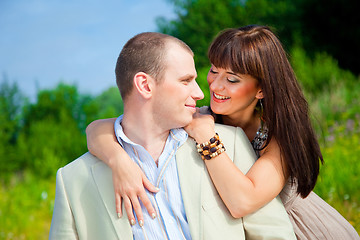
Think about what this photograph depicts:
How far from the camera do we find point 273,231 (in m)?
2.50

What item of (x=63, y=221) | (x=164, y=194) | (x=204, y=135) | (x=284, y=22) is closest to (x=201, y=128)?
(x=204, y=135)

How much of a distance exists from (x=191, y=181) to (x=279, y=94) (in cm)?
93

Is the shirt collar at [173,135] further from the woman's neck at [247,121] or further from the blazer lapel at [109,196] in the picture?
the woman's neck at [247,121]

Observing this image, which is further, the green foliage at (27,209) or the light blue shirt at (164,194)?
Result: the green foliage at (27,209)

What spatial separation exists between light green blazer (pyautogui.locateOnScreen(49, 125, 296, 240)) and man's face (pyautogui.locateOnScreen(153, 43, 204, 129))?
21 cm

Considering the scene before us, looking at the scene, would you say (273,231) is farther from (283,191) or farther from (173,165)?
(173,165)

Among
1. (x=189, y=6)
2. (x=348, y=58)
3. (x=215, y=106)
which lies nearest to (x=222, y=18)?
(x=189, y=6)

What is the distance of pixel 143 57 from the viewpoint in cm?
266

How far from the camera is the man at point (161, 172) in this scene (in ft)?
8.17


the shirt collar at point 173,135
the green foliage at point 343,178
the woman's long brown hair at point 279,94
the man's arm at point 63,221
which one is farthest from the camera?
the green foliage at point 343,178

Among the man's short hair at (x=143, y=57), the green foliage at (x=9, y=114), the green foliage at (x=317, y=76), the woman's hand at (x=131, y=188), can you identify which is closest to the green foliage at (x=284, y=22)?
the green foliage at (x=317, y=76)

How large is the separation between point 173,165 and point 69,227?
0.78m

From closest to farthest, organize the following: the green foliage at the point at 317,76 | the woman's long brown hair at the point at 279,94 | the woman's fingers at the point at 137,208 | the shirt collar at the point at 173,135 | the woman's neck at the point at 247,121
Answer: the woman's fingers at the point at 137,208 < the shirt collar at the point at 173,135 < the woman's long brown hair at the point at 279,94 < the woman's neck at the point at 247,121 < the green foliage at the point at 317,76

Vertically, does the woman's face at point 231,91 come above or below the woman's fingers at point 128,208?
above
